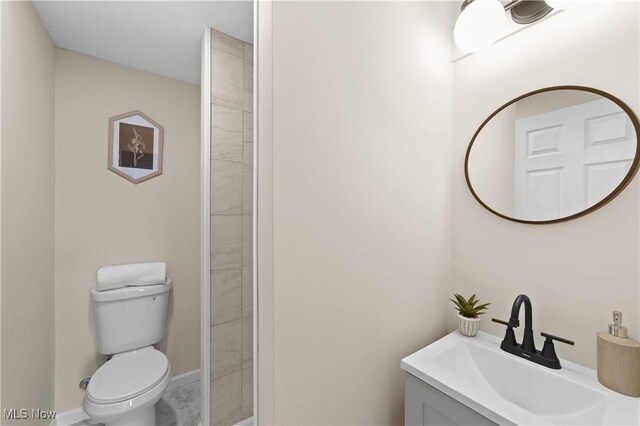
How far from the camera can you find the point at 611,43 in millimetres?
885

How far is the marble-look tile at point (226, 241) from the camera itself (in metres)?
1.58

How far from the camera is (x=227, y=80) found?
1617 millimetres

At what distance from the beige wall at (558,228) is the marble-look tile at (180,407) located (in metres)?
1.74

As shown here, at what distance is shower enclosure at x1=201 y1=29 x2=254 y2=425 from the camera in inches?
61.0

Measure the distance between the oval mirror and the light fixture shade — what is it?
0.26m

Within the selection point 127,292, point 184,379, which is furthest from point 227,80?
point 184,379

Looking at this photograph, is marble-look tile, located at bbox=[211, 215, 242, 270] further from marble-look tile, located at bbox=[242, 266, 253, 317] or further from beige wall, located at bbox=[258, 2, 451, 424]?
beige wall, located at bbox=[258, 2, 451, 424]

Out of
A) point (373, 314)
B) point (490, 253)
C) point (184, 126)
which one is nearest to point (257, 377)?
point (373, 314)

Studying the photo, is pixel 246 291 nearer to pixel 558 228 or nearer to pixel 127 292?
pixel 127 292

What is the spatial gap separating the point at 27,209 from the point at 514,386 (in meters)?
2.15

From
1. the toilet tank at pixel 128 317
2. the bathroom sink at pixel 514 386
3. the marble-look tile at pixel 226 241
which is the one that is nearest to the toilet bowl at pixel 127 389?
the toilet tank at pixel 128 317

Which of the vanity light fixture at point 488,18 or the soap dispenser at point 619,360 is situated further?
the vanity light fixture at point 488,18

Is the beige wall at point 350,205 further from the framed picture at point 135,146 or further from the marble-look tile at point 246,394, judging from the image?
the framed picture at point 135,146

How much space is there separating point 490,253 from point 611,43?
80 centimetres
